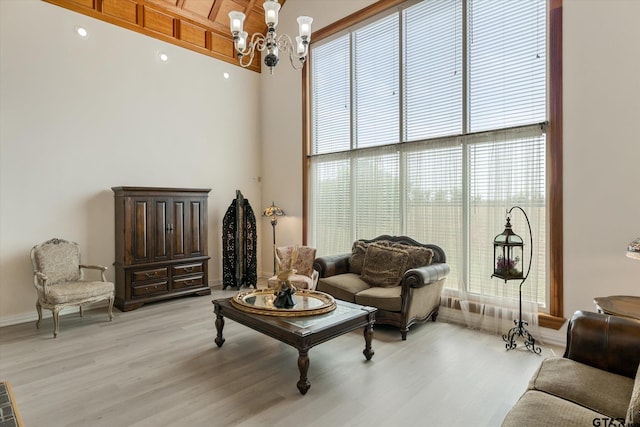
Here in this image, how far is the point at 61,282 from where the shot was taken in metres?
4.47

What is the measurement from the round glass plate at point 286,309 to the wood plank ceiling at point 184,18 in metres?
4.64

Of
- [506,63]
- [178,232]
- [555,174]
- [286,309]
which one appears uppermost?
[506,63]

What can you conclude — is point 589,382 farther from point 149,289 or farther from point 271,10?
point 149,289

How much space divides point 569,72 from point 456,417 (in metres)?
3.55

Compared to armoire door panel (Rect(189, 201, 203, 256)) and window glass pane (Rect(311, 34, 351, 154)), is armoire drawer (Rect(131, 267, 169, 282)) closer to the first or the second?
armoire door panel (Rect(189, 201, 203, 256))

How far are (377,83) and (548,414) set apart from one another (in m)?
4.77

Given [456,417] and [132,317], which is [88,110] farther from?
[456,417]

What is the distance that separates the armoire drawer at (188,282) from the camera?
5.41 m

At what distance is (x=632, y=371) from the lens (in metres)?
1.94

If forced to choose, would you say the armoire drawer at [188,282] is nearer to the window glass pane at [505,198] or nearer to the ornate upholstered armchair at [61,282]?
the ornate upholstered armchair at [61,282]

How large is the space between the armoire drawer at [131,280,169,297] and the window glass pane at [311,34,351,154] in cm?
332

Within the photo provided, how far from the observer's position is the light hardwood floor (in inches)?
96.7

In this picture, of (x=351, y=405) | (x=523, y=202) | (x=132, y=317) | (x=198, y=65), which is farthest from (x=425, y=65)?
(x=132, y=317)

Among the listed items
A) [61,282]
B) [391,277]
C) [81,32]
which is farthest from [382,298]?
[81,32]
